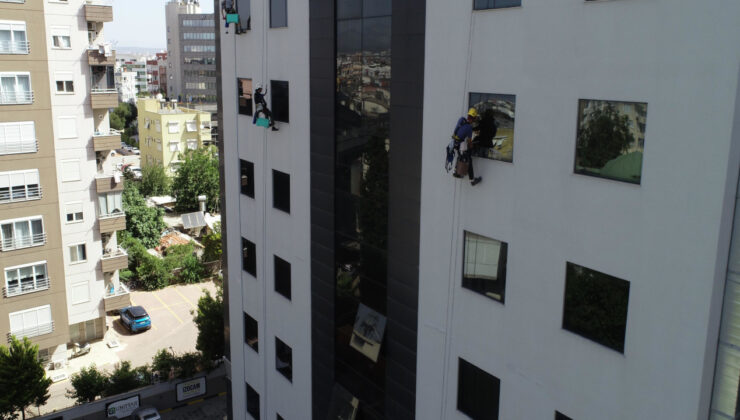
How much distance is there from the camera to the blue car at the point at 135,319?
1949 inches

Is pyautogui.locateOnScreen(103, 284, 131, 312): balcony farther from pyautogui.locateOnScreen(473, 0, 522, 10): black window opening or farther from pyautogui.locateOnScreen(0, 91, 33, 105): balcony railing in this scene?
pyautogui.locateOnScreen(473, 0, 522, 10): black window opening

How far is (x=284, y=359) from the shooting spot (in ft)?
78.7

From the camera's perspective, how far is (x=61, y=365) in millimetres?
43188

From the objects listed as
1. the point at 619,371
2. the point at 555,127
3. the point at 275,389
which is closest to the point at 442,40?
the point at 555,127

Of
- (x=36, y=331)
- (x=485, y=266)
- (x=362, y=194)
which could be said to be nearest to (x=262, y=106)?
(x=362, y=194)

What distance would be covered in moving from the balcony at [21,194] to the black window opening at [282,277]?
2539 centimetres

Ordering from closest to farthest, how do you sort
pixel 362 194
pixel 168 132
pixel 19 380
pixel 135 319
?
pixel 362 194 → pixel 19 380 → pixel 135 319 → pixel 168 132

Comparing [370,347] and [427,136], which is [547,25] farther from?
[370,347]

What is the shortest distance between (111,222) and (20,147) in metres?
8.25

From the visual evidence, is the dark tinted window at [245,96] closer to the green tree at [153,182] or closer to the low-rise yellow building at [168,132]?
the green tree at [153,182]

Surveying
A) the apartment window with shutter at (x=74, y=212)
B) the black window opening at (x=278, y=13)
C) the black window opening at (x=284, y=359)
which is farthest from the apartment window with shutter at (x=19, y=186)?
the black window opening at (x=278, y=13)

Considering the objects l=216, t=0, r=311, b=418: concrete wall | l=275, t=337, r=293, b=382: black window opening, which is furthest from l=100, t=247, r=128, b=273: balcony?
l=275, t=337, r=293, b=382: black window opening

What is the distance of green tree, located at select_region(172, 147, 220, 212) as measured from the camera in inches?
3273

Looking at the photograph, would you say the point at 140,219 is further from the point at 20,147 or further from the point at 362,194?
the point at 362,194
